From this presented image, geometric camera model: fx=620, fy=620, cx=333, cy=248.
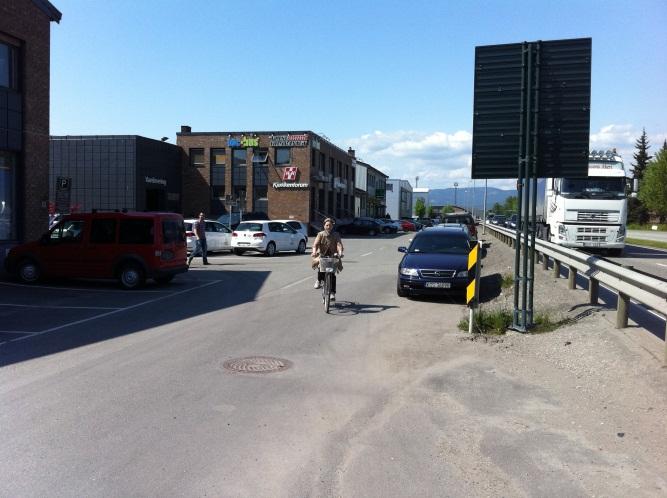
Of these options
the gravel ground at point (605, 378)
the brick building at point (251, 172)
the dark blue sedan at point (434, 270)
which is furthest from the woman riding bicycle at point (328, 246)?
the brick building at point (251, 172)

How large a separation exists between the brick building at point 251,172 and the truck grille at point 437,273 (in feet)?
127

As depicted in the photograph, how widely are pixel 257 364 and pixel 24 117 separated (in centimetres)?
1511

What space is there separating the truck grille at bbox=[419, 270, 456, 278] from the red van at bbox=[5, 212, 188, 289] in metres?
6.50

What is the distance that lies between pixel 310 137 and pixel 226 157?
7.30 metres

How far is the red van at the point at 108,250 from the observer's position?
15.2m

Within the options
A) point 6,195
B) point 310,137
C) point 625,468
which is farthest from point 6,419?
point 310,137

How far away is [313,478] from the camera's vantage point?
14.1ft

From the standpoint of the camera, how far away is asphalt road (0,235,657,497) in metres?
4.29

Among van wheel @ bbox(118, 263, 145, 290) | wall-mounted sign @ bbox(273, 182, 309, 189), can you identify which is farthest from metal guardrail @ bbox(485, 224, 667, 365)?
wall-mounted sign @ bbox(273, 182, 309, 189)

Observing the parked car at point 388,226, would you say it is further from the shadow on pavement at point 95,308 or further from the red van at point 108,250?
the red van at point 108,250

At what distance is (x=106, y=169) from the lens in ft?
142

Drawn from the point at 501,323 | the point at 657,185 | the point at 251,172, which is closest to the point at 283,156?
the point at 251,172

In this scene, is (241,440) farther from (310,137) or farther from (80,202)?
(310,137)

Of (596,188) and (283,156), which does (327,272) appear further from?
(283,156)
